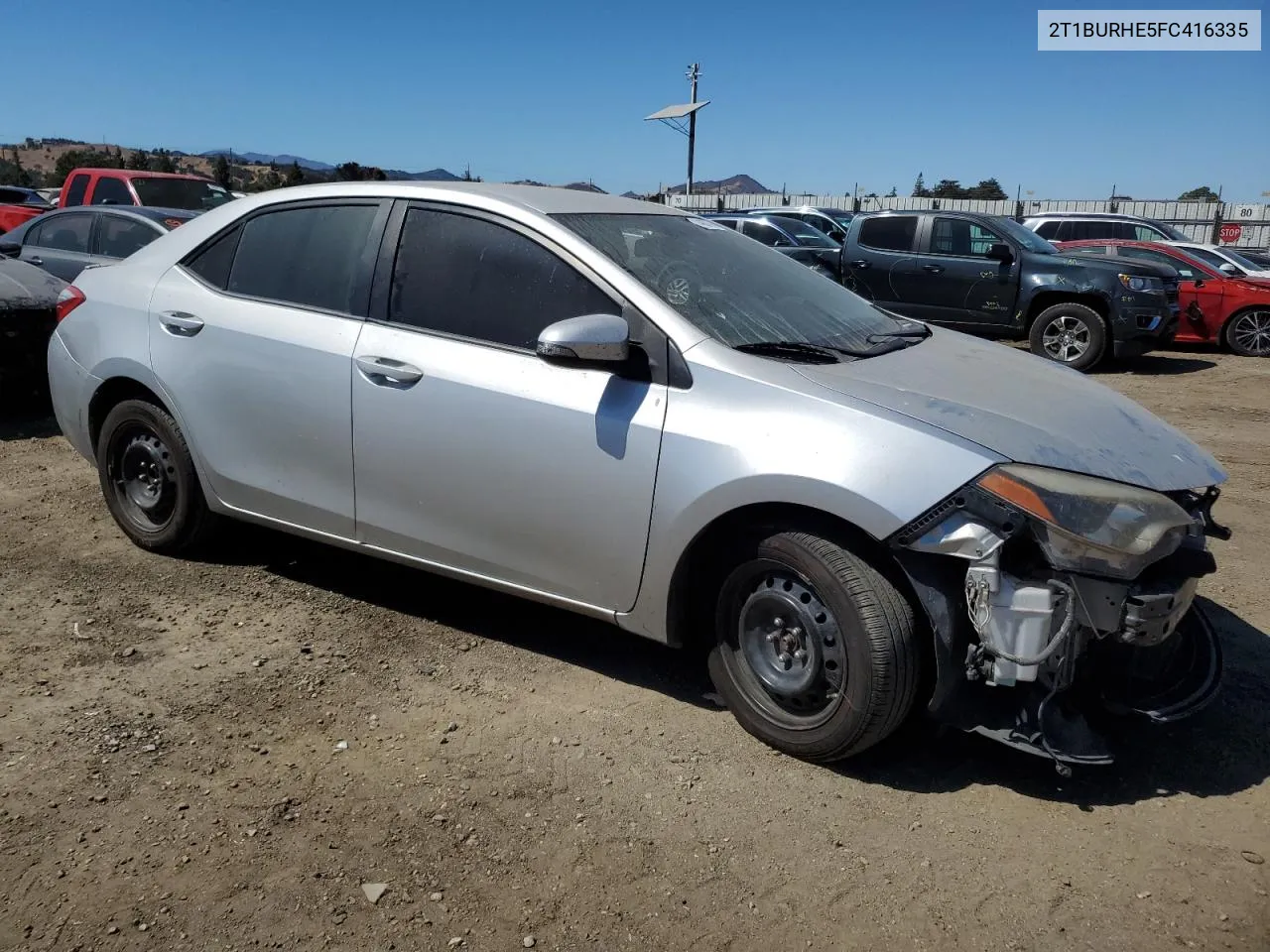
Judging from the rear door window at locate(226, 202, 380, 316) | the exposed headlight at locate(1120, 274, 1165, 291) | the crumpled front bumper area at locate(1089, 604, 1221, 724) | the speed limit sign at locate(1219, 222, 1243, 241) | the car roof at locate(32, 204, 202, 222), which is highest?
the speed limit sign at locate(1219, 222, 1243, 241)

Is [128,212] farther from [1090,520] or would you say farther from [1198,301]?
[1198,301]

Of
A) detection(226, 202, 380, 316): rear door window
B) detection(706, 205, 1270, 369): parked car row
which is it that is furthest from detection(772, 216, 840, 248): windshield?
detection(226, 202, 380, 316): rear door window

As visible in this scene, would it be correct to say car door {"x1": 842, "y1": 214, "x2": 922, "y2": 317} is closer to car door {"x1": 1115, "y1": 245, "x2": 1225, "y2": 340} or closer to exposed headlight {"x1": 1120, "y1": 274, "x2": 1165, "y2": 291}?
exposed headlight {"x1": 1120, "y1": 274, "x2": 1165, "y2": 291}

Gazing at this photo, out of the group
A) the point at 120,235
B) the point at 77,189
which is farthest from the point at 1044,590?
the point at 77,189

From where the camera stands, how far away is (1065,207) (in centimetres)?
3128

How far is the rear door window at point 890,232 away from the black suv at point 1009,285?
0.04 ft

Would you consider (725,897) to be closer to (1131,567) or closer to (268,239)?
(1131,567)

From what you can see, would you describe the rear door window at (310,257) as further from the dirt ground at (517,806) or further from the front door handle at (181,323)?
the dirt ground at (517,806)

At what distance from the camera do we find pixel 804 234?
1755cm

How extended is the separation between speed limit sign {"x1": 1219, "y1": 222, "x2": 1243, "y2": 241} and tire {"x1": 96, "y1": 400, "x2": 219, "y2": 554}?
30.6m

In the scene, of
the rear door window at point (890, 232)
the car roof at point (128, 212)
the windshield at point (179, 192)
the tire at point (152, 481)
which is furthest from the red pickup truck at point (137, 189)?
the tire at point (152, 481)

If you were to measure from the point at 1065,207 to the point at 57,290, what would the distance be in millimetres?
30190

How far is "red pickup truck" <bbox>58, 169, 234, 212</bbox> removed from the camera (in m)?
13.2

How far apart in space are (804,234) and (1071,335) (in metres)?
6.77
